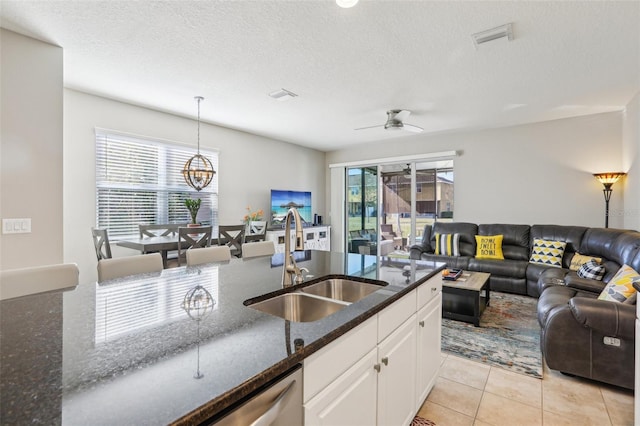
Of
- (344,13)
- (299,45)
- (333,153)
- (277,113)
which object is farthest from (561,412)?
(333,153)

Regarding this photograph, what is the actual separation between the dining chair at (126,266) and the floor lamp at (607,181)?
18.7ft

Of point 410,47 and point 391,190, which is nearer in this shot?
point 410,47

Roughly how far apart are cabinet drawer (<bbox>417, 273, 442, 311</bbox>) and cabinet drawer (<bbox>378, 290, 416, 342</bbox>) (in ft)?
0.33

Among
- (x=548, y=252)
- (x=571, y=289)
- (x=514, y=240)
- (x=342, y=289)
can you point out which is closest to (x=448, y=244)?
(x=514, y=240)

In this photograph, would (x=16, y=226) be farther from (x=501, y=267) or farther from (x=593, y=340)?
(x=501, y=267)

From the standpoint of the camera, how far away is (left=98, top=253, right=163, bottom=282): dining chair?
188cm

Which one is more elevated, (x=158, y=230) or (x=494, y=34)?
(x=494, y=34)

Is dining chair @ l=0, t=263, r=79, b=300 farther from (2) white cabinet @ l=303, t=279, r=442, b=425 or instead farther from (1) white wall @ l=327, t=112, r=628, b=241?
(1) white wall @ l=327, t=112, r=628, b=241

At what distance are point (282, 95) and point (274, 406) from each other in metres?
3.67

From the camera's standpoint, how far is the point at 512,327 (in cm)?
325

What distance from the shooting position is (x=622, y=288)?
2.34 m

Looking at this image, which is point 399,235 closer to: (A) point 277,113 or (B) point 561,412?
(A) point 277,113

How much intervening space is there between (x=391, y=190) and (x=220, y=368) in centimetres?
647

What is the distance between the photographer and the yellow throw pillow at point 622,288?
226 centimetres
